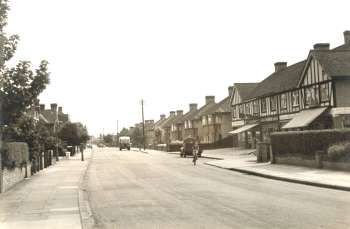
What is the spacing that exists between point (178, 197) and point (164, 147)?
75.9m

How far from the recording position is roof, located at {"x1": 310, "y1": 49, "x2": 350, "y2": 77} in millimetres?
41103

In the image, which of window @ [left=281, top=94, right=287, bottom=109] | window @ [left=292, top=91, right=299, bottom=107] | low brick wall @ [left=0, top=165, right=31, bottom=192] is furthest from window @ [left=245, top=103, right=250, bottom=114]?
low brick wall @ [left=0, top=165, right=31, bottom=192]

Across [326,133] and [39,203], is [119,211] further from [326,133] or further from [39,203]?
[326,133]

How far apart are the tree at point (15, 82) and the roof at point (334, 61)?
24.1 metres

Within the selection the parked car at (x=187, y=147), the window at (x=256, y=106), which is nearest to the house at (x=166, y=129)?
the parked car at (x=187, y=147)

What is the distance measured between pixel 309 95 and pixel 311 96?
1.58 ft

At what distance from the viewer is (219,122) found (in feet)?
274

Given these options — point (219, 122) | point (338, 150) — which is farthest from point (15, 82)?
point (219, 122)

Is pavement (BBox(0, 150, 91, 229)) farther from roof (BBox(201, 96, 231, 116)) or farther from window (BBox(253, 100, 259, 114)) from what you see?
roof (BBox(201, 96, 231, 116))

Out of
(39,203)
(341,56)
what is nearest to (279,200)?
(39,203)

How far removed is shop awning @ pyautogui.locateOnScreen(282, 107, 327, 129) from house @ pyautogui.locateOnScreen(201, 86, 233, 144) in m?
34.0

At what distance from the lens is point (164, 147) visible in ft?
310

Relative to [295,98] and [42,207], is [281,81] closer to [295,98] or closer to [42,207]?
[295,98]

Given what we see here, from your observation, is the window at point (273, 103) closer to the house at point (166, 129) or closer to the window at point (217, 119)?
the window at point (217, 119)
